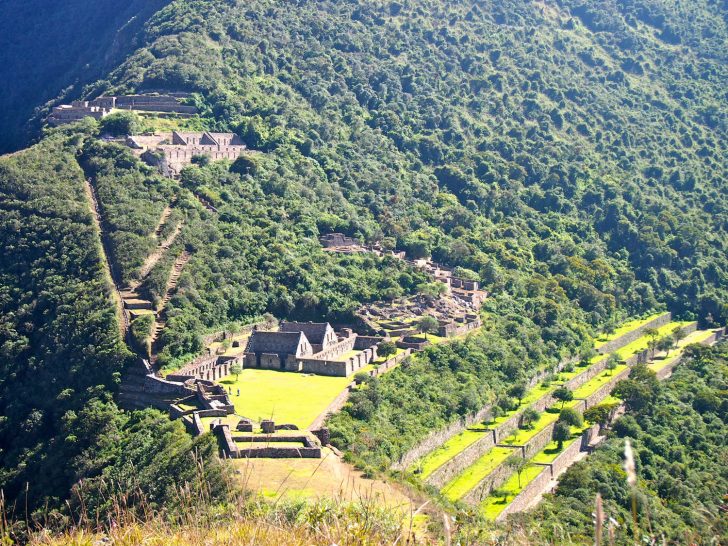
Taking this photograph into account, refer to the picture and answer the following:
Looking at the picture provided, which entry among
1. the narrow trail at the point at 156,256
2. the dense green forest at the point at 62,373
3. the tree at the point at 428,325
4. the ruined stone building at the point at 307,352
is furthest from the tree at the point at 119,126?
the tree at the point at 428,325

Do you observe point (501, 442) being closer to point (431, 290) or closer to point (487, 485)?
point (487, 485)

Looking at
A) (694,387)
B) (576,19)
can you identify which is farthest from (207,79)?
(576,19)

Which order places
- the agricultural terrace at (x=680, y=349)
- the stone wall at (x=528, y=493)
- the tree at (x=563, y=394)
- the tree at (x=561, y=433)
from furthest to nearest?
the agricultural terrace at (x=680, y=349), the tree at (x=563, y=394), the tree at (x=561, y=433), the stone wall at (x=528, y=493)

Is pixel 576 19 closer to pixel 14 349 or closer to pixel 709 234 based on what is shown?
pixel 709 234

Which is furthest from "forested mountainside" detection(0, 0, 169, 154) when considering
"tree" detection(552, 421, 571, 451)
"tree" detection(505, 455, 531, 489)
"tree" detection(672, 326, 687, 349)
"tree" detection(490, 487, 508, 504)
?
"tree" detection(490, 487, 508, 504)

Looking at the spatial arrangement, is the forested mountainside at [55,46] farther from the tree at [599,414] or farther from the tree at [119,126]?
the tree at [599,414]

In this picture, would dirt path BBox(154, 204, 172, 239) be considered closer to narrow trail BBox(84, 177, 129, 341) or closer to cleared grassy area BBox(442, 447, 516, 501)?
narrow trail BBox(84, 177, 129, 341)
